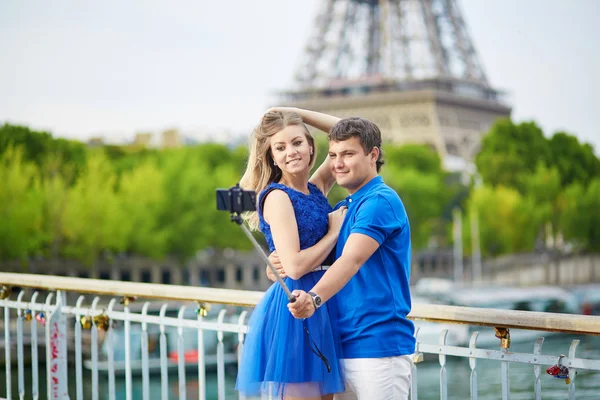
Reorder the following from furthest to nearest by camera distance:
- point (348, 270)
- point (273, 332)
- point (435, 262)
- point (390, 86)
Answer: point (390, 86)
point (435, 262)
point (273, 332)
point (348, 270)

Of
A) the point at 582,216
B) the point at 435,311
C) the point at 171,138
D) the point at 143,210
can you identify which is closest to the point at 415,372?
the point at 435,311

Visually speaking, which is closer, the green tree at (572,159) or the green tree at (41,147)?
the green tree at (41,147)

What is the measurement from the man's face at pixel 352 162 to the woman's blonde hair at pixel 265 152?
0.22 metres

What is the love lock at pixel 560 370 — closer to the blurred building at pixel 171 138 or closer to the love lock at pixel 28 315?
the love lock at pixel 28 315

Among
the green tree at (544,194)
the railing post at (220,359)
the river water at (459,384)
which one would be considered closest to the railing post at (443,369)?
the railing post at (220,359)

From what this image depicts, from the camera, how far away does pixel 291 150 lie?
10.6 feet

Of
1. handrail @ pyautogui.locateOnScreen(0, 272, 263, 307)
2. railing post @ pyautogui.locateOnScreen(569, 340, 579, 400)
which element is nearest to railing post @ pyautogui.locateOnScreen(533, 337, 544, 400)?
railing post @ pyautogui.locateOnScreen(569, 340, 579, 400)

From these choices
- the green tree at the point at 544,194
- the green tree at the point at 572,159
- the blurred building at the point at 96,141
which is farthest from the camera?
the green tree at the point at 572,159

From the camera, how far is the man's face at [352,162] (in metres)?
3.11

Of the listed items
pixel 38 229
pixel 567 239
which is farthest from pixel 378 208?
pixel 567 239

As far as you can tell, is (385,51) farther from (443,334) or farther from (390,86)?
(443,334)

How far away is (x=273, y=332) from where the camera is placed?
3.18 meters

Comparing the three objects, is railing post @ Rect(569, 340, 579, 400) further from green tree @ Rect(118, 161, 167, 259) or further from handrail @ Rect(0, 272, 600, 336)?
green tree @ Rect(118, 161, 167, 259)

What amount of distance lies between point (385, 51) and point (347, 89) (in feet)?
15.0
